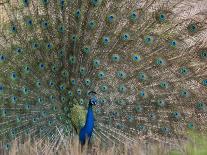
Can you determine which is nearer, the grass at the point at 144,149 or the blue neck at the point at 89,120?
the grass at the point at 144,149

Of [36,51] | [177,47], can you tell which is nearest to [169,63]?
[177,47]

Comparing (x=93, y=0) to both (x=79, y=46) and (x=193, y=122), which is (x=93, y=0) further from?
(x=193, y=122)

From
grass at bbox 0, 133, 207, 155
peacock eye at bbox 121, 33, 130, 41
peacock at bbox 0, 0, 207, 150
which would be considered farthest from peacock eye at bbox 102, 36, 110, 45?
grass at bbox 0, 133, 207, 155

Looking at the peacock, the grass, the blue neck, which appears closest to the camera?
the grass

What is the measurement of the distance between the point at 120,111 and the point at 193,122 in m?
0.84

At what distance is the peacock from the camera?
288 inches

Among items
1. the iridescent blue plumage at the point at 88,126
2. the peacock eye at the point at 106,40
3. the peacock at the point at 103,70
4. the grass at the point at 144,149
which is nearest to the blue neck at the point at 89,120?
the iridescent blue plumage at the point at 88,126

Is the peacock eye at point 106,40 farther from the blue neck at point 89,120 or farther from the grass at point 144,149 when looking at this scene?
the grass at point 144,149

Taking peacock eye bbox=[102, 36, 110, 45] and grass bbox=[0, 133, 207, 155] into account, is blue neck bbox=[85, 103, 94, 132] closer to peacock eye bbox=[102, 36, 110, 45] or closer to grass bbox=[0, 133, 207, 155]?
grass bbox=[0, 133, 207, 155]

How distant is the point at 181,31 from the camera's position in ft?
24.1

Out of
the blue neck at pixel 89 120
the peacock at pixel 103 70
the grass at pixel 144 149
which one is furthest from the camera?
the peacock at pixel 103 70

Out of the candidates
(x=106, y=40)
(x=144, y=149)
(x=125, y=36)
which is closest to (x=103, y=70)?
(x=106, y=40)

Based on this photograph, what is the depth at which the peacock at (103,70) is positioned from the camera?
7324 mm

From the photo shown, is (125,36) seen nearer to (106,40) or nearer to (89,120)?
(106,40)
